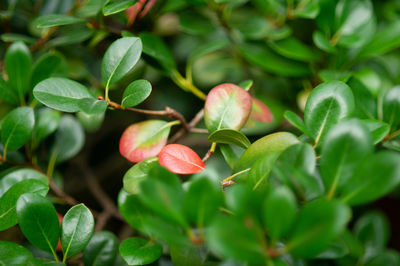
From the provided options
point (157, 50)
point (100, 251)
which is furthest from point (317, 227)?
point (157, 50)

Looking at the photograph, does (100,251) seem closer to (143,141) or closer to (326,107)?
(143,141)

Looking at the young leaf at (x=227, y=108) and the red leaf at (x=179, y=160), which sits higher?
the young leaf at (x=227, y=108)

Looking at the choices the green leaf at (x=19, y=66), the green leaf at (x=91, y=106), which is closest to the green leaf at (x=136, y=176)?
the green leaf at (x=91, y=106)

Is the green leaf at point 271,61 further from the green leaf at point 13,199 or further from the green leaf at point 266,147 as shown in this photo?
the green leaf at point 13,199

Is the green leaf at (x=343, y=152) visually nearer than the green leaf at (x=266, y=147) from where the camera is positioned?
Yes

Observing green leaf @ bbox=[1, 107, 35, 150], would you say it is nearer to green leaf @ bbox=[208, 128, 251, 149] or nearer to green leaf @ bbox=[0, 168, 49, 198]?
green leaf @ bbox=[0, 168, 49, 198]

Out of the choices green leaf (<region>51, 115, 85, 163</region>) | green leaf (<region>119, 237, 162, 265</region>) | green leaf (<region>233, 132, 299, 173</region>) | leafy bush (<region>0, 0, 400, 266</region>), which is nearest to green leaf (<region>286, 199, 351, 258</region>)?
leafy bush (<region>0, 0, 400, 266</region>)

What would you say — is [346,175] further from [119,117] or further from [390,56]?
[119,117]
